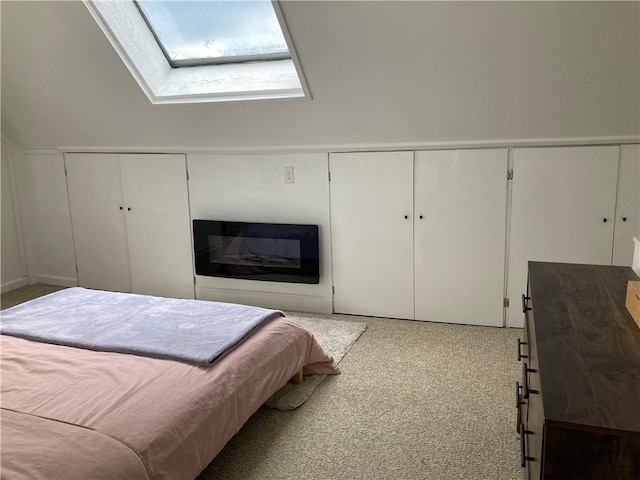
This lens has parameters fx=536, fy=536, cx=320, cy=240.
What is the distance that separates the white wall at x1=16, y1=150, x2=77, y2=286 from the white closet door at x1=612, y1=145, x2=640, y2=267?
401cm

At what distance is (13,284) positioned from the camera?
177 inches

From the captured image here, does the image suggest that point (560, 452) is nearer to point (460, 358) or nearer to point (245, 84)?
point (460, 358)

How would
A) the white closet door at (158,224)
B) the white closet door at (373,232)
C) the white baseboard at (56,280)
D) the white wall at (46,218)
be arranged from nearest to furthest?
the white closet door at (373,232)
the white closet door at (158,224)
the white wall at (46,218)
the white baseboard at (56,280)

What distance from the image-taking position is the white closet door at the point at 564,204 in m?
3.08

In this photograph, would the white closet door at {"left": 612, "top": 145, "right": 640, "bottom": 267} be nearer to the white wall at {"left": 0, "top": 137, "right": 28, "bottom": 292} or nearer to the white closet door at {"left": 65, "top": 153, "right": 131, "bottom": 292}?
the white closet door at {"left": 65, "top": 153, "right": 131, "bottom": 292}

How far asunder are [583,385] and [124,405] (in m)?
1.39

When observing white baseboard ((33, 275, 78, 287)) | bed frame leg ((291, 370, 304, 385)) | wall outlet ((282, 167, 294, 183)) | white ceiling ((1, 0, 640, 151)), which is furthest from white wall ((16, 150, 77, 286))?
bed frame leg ((291, 370, 304, 385))

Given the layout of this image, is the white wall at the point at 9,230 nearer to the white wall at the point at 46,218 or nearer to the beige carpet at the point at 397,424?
the white wall at the point at 46,218

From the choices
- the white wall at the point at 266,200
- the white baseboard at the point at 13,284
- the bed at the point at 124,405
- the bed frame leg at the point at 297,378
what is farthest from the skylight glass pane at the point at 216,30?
the white baseboard at the point at 13,284

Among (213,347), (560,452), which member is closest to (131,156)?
(213,347)

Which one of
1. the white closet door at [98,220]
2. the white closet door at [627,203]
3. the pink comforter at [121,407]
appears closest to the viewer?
the pink comforter at [121,407]

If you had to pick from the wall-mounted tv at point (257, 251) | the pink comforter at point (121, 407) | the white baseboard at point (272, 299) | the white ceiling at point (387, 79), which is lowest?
the white baseboard at point (272, 299)

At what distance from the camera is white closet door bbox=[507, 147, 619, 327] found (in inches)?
121

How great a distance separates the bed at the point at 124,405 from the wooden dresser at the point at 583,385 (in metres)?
1.05
